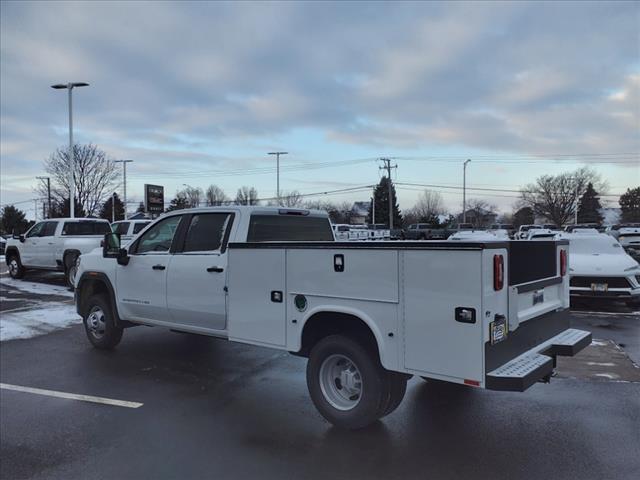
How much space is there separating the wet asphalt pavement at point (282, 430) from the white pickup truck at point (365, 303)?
45 centimetres

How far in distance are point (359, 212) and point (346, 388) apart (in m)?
111

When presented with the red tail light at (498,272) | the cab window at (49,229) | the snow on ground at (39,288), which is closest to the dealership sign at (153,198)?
the snow on ground at (39,288)

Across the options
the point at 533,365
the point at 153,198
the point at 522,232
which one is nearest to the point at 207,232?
the point at 533,365

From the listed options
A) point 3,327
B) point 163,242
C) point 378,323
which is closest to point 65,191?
point 3,327

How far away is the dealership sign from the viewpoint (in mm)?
34219

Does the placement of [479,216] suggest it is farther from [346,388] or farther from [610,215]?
[346,388]

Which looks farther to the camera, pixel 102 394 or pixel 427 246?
pixel 102 394

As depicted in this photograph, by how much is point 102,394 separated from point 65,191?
51670mm

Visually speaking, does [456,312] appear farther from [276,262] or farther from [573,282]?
[573,282]

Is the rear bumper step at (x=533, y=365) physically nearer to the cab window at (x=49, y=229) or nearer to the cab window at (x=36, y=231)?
the cab window at (x=49, y=229)

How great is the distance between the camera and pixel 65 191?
51.5 m

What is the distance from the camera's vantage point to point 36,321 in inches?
396

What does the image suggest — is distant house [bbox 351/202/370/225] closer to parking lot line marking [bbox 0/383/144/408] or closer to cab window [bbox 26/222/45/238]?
cab window [bbox 26/222/45/238]

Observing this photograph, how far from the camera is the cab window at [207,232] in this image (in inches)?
235
